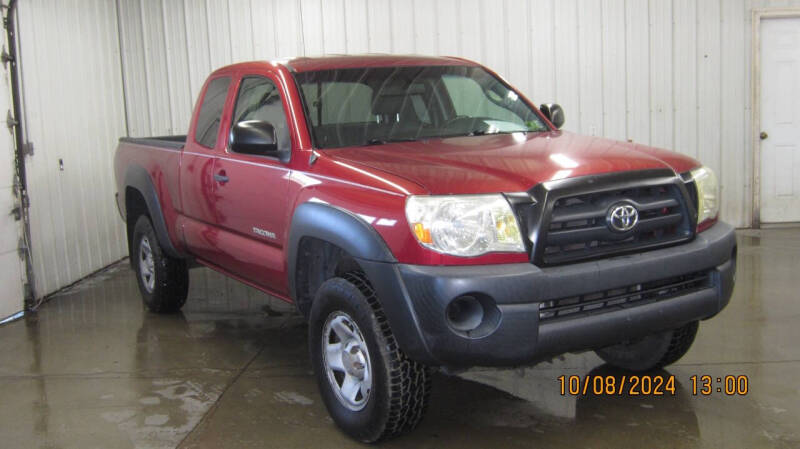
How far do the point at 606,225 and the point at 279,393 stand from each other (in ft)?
6.55

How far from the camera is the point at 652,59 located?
351 inches

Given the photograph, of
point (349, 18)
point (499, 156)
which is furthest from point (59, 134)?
point (499, 156)

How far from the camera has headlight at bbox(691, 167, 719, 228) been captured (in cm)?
361

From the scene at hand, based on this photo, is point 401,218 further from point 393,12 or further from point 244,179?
point 393,12

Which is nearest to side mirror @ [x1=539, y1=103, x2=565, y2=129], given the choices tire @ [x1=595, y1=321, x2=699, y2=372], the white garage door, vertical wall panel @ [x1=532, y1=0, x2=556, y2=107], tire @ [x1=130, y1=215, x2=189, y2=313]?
tire @ [x1=595, y1=321, x2=699, y2=372]

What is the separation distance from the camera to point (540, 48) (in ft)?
29.5

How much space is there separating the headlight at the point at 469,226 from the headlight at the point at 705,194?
3.34 feet

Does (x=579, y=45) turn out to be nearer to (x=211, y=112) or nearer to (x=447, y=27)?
(x=447, y=27)

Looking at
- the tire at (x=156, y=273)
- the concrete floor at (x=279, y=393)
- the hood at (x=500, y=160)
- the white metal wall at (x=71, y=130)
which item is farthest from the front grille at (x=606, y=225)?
the white metal wall at (x=71, y=130)

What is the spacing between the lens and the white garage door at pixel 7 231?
19.9ft

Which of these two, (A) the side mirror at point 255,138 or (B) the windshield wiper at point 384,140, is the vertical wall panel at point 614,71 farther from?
(A) the side mirror at point 255,138

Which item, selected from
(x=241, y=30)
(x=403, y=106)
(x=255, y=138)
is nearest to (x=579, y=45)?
(x=241, y=30)

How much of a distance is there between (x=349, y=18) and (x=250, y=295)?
148 inches

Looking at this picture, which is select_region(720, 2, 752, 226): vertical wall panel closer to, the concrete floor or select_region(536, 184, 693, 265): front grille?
the concrete floor
